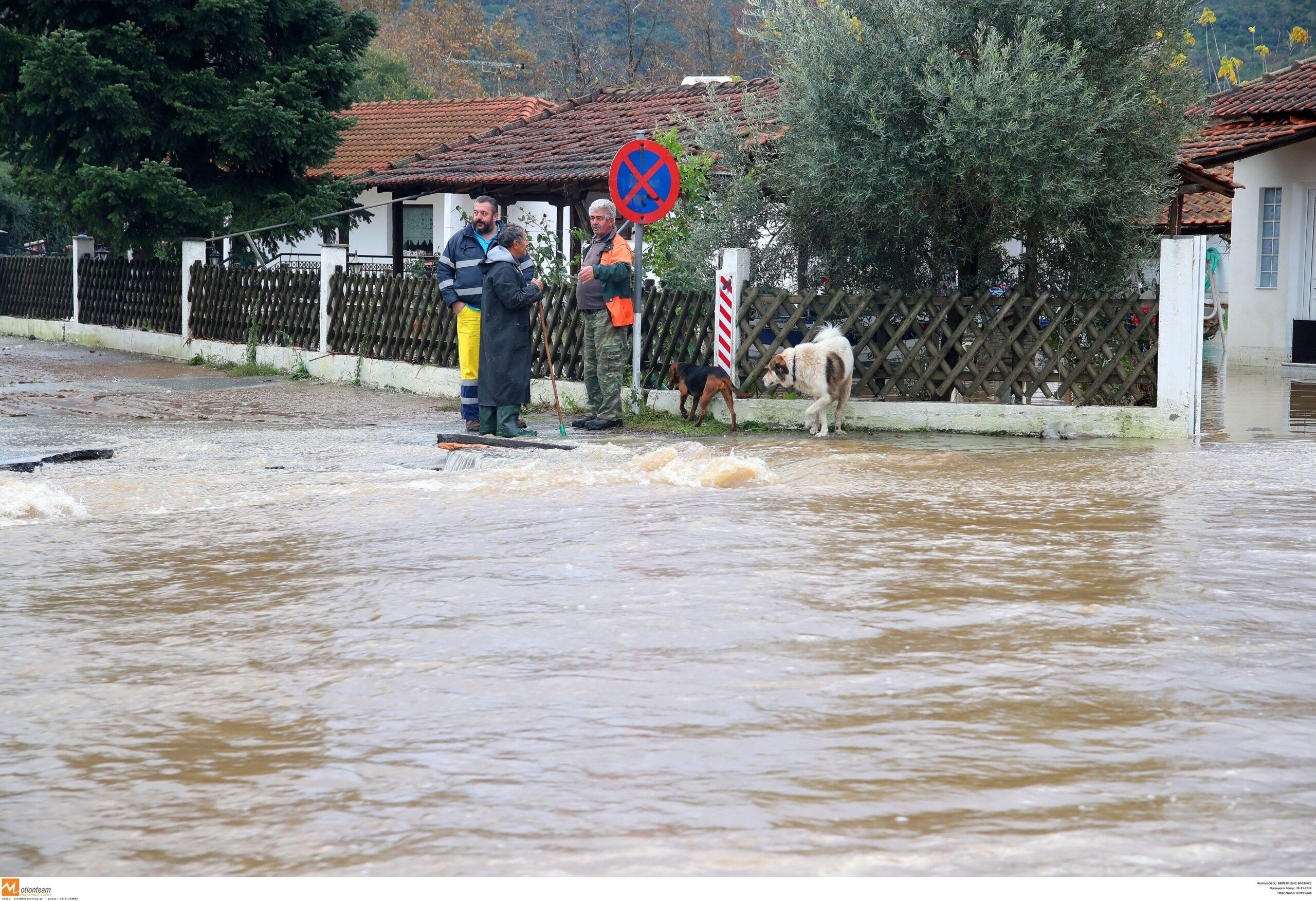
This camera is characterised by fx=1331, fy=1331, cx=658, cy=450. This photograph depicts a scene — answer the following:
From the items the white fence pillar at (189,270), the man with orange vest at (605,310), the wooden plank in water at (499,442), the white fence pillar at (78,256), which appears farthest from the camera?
the white fence pillar at (78,256)

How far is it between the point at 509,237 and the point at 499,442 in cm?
189

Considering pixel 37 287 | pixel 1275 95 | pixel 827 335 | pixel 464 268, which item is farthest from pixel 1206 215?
pixel 37 287

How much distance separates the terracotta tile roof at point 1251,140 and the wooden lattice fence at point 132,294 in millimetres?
15038

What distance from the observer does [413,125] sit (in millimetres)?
33469

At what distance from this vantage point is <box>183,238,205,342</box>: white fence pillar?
2027 centimetres

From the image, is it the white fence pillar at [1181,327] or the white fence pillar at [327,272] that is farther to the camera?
the white fence pillar at [327,272]

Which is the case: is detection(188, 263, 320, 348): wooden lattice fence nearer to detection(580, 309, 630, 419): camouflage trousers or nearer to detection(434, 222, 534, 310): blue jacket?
detection(580, 309, 630, 419): camouflage trousers

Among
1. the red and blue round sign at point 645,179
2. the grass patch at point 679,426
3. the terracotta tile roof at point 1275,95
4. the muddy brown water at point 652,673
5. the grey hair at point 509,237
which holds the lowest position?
the muddy brown water at point 652,673

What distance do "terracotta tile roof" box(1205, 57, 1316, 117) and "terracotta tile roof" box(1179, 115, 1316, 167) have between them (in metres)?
0.24

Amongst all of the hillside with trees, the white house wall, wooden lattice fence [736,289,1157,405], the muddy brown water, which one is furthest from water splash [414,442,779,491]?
the hillside with trees

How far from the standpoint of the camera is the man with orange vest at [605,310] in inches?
498

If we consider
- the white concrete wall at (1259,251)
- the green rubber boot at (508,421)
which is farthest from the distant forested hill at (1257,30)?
the green rubber boot at (508,421)

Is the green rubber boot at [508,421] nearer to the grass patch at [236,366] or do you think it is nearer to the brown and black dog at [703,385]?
the brown and black dog at [703,385]

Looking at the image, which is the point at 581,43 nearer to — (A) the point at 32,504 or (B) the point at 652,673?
(A) the point at 32,504
